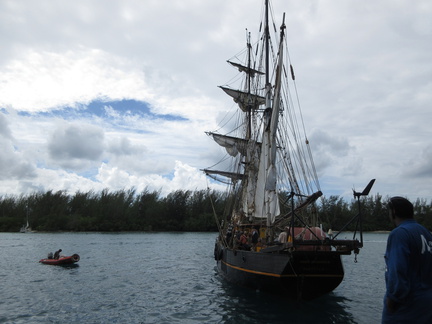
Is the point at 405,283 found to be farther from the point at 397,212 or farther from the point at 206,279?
the point at 206,279

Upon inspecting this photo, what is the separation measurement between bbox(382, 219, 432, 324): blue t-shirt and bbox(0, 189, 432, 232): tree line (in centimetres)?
10752

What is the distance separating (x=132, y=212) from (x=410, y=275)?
127 m

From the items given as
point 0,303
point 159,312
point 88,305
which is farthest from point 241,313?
point 0,303

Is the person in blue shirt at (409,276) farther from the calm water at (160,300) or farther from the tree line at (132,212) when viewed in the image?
the tree line at (132,212)

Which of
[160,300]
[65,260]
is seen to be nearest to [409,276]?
[160,300]

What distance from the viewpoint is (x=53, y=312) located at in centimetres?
1822

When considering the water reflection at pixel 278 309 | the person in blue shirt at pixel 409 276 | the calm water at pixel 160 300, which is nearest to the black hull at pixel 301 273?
the water reflection at pixel 278 309

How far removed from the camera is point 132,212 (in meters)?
127

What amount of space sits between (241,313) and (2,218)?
122 metres

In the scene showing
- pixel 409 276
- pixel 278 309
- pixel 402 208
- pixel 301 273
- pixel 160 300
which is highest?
pixel 402 208

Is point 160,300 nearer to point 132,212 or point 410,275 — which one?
point 410,275

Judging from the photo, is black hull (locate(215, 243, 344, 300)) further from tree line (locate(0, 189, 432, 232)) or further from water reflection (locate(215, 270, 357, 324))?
tree line (locate(0, 189, 432, 232))

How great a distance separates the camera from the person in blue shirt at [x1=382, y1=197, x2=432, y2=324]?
4.67 metres

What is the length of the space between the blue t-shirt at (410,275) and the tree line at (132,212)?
107518mm
